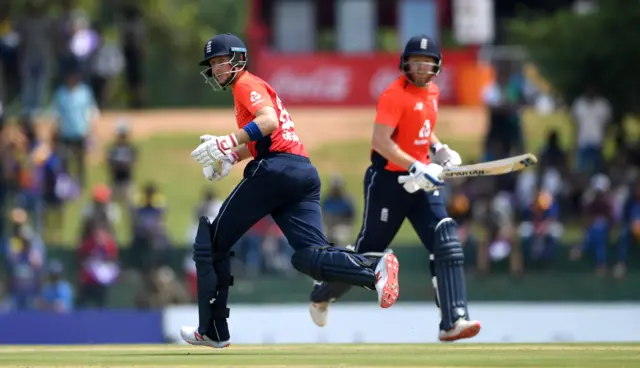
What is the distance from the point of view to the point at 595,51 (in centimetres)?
2286

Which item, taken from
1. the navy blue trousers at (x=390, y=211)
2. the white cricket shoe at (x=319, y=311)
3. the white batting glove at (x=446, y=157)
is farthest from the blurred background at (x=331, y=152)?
the navy blue trousers at (x=390, y=211)

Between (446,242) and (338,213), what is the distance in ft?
31.4

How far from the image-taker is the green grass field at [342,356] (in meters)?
9.04

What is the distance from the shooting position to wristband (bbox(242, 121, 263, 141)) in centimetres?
956

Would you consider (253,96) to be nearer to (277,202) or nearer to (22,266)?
(277,202)

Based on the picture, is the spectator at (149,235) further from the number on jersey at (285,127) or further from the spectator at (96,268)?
the number on jersey at (285,127)

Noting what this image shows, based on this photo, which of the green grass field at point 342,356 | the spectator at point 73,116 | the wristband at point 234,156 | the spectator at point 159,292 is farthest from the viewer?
the spectator at point 73,116

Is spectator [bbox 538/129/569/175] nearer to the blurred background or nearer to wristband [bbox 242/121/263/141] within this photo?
the blurred background

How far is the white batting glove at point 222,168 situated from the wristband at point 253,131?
9.1 inches

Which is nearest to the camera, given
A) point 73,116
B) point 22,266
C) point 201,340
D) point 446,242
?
point 201,340

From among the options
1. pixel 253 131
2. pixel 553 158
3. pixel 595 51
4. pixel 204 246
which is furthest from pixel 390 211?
pixel 595 51

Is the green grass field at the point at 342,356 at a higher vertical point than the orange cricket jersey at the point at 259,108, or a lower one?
lower

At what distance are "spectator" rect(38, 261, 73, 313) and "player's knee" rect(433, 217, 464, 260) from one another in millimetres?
8641

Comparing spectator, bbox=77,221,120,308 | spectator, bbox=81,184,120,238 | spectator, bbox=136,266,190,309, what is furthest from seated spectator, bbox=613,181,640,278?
spectator, bbox=81,184,120,238
